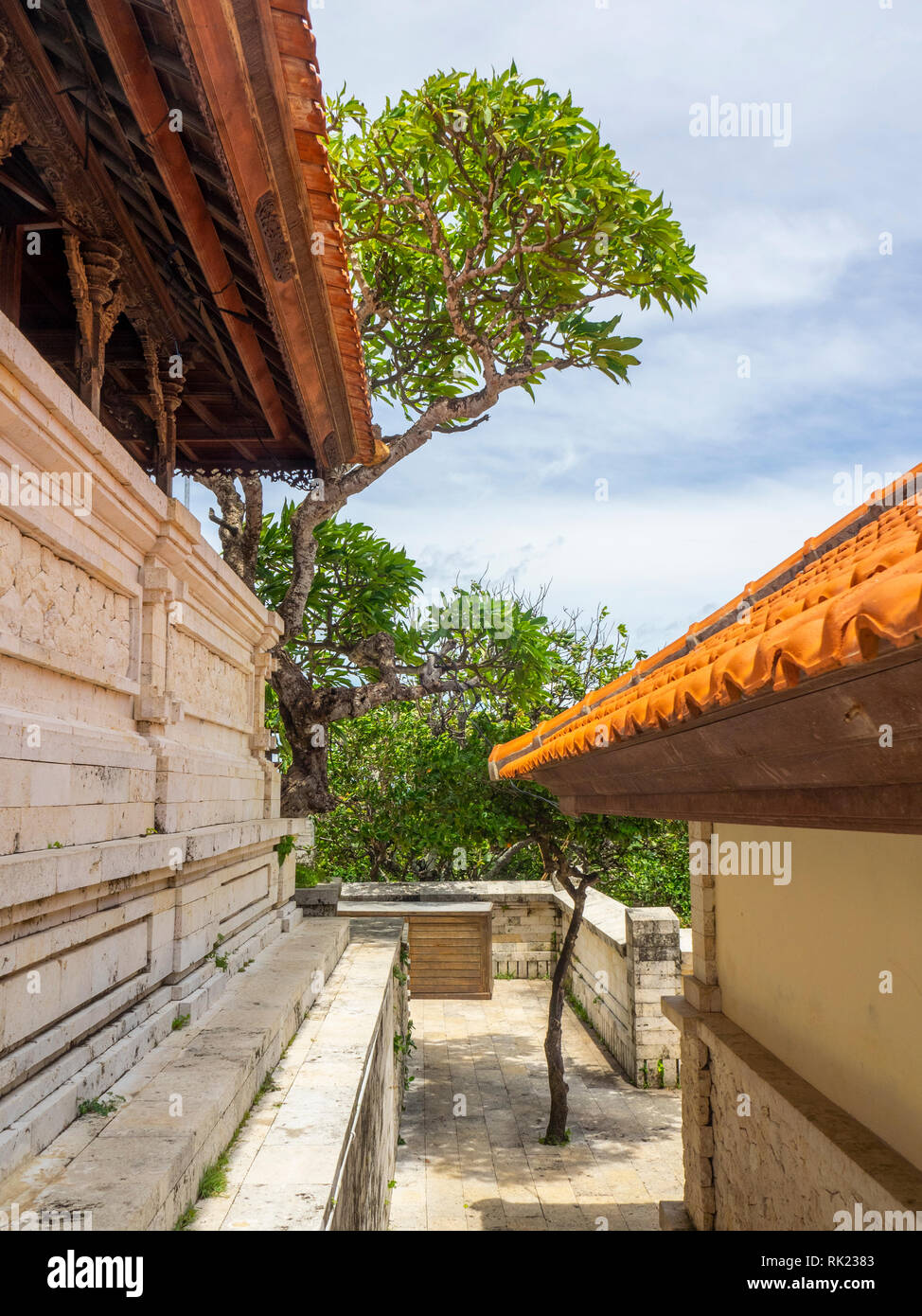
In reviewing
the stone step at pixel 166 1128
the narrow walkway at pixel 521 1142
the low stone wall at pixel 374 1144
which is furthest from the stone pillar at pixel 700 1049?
the stone step at pixel 166 1128

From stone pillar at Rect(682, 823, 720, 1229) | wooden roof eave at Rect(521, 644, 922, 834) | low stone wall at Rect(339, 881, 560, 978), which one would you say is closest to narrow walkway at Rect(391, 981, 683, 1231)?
stone pillar at Rect(682, 823, 720, 1229)

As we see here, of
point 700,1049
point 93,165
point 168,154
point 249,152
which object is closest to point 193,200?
point 168,154

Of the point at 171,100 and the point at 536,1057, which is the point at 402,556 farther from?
the point at 171,100

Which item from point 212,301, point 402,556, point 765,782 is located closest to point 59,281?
point 212,301

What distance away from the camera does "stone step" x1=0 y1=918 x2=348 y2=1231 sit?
9.27 ft

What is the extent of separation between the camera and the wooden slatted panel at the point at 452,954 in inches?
596

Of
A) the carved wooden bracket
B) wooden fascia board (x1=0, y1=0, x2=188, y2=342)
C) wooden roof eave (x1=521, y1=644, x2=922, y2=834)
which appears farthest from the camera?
the carved wooden bracket

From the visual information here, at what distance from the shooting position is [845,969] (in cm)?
372

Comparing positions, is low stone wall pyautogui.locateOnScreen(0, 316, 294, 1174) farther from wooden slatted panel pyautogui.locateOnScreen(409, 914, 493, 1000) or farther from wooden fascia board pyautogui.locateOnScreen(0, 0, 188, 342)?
wooden slatted panel pyautogui.locateOnScreen(409, 914, 493, 1000)

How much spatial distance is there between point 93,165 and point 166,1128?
382 centimetres

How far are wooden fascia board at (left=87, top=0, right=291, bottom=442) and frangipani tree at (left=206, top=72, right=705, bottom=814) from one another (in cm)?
440

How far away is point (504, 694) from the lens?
13.8 metres

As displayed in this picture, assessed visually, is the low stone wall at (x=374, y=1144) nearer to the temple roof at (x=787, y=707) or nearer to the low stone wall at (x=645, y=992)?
the temple roof at (x=787, y=707)

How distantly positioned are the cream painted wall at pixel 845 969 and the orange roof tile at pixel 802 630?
998 mm
